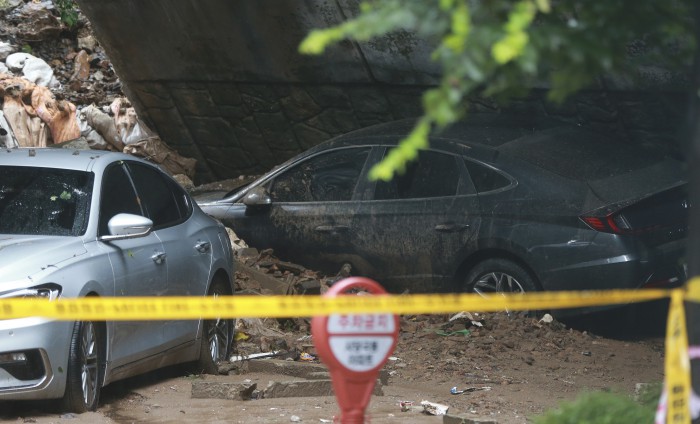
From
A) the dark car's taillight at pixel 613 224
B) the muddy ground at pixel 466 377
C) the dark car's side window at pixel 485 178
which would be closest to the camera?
the muddy ground at pixel 466 377

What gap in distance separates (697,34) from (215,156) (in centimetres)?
1253

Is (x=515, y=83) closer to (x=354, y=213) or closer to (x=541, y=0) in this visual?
(x=541, y=0)

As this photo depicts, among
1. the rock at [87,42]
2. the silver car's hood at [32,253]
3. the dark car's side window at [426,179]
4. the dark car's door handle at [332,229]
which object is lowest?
the silver car's hood at [32,253]

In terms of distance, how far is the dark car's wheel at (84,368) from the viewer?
655 centimetres

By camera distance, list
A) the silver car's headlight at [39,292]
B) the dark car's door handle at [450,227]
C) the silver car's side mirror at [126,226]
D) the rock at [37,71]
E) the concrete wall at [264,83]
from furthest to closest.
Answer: the rock at [37,71] → the concrete wall at [264,83] → the dark car's door handle at [450,227] → the silver car's side mirror at [126,226] → the silver car's headlight at [39,292]

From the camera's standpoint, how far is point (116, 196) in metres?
7.65

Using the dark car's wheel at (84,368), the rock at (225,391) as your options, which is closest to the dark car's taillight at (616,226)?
the rock at (225,391)

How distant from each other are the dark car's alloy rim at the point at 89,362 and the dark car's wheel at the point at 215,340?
1.59m

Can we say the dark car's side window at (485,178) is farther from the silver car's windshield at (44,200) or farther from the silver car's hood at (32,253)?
the silver car's hood at (32,253)

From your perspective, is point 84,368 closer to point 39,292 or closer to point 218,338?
point 39,292

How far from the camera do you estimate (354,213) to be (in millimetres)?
10906

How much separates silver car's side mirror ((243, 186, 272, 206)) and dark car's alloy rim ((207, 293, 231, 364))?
→ 251 cm

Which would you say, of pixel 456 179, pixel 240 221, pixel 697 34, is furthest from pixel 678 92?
pixel 697 34

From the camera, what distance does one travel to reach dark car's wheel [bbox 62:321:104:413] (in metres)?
6.55
